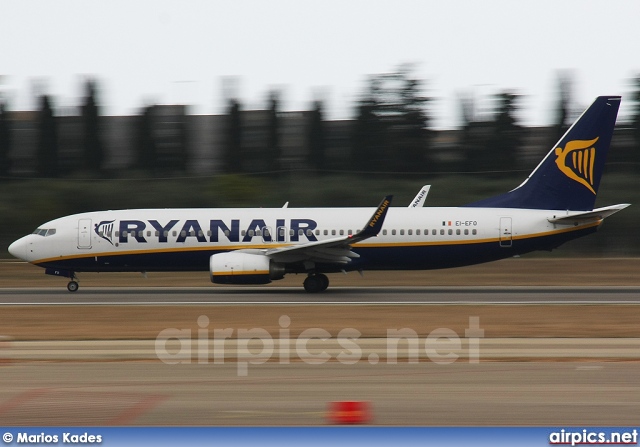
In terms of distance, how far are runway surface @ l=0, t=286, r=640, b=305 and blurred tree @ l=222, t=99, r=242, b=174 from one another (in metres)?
33.3

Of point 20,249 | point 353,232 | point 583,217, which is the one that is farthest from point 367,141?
point 20,249

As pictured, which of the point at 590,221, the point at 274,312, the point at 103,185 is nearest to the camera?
the point at 274,312

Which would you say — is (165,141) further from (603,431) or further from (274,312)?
(603,431)

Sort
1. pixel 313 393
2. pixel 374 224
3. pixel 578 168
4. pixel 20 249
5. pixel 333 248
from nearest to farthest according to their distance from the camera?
1. pixel 313 393
2. pixel 374 224
3. pixel 333 248
4. pixel 578 168
5. pixel 20 249

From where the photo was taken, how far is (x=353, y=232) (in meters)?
27.5

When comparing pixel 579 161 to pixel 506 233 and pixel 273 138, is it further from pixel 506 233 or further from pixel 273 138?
pixel 273 138

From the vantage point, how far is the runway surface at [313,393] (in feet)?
31.6

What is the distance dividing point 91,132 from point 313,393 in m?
56.2

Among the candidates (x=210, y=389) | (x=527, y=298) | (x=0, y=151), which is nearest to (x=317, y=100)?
(x=0, y=151)

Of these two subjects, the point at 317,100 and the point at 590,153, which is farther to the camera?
the point at 317,100

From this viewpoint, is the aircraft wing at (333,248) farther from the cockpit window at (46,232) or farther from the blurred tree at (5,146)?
the blurred tree at (5,146)

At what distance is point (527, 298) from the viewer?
24.7 metres

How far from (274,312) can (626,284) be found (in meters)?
15.3

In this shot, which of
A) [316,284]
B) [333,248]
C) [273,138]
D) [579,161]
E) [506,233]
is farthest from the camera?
[273,138]
